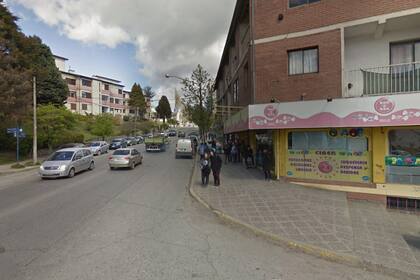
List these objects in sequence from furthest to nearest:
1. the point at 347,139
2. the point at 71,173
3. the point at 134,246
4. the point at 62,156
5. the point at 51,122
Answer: the point at 51,122, the point at 62,156, the point at 71,173, the point at 347,139, the point at 134,246

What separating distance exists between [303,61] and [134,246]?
33.1ft

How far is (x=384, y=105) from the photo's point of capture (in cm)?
832

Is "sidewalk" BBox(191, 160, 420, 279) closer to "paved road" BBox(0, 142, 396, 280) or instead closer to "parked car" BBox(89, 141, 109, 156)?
"paved road" BBox(0, 142, 396, 280)

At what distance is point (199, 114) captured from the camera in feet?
105

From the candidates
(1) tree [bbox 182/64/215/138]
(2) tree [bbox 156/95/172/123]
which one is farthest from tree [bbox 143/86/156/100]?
(1) tree [bbox 182/64/215/138]

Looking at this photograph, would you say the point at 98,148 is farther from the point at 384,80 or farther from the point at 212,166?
the point at 384,80

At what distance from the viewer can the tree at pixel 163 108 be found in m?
104

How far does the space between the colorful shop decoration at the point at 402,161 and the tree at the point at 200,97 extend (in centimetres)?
2413

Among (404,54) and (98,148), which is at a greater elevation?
(404,54)

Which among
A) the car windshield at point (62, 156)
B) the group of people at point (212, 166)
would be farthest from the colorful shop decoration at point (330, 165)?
the car windshield at point (62, 156)

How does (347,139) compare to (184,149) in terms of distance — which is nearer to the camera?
(347,139)

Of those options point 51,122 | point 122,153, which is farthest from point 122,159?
point 51,122

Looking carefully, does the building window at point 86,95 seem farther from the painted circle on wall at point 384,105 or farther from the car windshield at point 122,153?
the painted circle on wall at point 384,105

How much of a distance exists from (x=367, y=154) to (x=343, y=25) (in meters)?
5.29
